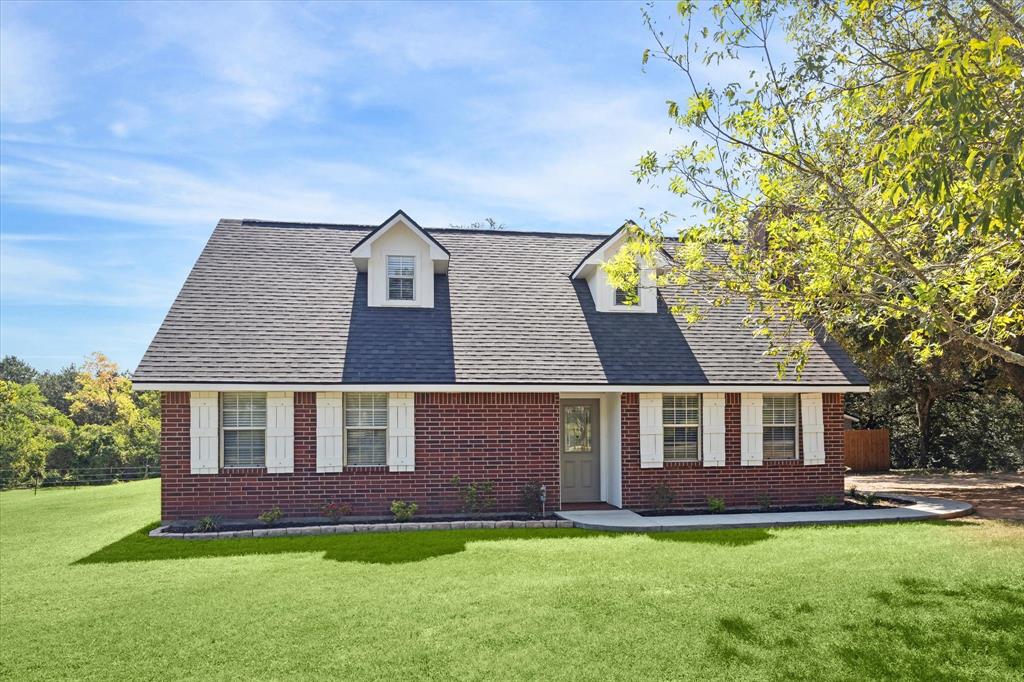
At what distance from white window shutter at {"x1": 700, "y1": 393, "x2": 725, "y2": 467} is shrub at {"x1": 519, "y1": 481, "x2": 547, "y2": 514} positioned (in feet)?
11.9

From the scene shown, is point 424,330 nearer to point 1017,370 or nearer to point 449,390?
point 449,390

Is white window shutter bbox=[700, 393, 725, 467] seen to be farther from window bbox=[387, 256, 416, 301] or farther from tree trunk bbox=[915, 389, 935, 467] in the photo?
tree trunk bbox=[915, 389, 935, 467]

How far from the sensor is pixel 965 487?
→ 21.1 metres

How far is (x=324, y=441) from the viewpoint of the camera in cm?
1495

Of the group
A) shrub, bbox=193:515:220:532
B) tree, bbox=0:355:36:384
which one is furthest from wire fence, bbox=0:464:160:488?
tree, bbox=0:355:36:384

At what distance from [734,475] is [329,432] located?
8.58m

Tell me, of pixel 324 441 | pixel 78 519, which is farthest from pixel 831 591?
pixel 78 519

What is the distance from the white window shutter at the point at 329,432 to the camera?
14.9 meters

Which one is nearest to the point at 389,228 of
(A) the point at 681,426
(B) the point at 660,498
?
(A) the point at 681,426

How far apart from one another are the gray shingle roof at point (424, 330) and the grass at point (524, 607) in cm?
371

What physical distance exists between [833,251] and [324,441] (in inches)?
386

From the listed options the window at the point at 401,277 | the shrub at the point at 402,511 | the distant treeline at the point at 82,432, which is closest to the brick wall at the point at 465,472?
the shrub at the point at 402,511

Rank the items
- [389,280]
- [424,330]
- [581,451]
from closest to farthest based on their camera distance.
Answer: [424,330] < [581,451] < [389,280]

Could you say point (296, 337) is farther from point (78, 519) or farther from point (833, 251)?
point (833, 251)
